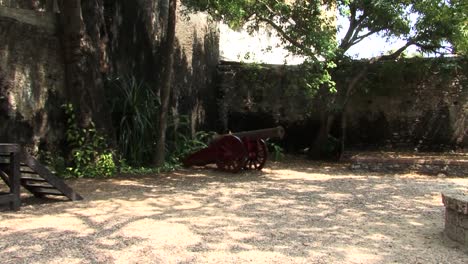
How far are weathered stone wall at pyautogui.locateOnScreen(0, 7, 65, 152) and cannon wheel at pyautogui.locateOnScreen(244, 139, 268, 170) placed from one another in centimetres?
355

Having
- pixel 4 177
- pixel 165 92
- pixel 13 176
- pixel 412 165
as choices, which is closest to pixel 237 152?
pixel 165 92

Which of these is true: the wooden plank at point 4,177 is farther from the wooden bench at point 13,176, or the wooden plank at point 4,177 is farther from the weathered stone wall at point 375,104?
the weathered stone wall at point 375,104

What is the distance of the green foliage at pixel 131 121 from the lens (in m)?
9.94

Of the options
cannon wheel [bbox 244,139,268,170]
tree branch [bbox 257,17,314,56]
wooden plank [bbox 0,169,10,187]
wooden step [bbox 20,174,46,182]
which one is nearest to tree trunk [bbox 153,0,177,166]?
cannon wheel [bbox 244,139,268,170]

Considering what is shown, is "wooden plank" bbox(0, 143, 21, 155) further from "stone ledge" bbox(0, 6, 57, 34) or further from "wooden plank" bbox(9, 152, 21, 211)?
"stone ledge" bbox(0, 6, 57, 34)

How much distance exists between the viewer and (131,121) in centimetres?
1010

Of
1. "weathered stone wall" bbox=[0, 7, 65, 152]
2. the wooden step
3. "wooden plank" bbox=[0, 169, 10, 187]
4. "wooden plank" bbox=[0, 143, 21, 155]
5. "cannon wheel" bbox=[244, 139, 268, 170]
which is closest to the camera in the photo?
"wooden plank" bbox=[0, 143, 21, 155]

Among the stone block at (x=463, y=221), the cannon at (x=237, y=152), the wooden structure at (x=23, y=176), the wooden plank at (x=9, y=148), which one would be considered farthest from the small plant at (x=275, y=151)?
the stone block at (x=463, y=221)

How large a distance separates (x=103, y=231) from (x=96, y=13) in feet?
18.0

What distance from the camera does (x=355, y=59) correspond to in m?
12.7

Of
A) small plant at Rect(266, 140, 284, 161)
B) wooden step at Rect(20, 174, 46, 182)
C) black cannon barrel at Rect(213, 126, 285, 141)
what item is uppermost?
black cannon barrel at Rect(213, 126, 285, 141)

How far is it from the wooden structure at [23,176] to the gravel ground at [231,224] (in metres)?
0.17

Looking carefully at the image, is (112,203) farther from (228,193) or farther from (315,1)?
(315,1)

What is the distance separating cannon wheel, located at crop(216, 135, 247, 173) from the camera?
31.7 feet
